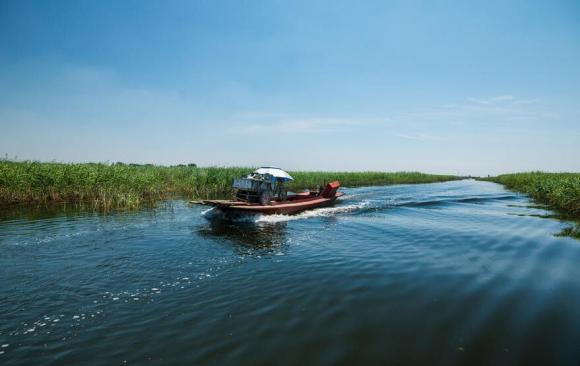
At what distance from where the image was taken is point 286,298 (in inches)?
275

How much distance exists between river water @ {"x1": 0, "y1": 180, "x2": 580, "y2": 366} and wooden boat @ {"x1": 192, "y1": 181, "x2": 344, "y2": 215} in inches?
97.1

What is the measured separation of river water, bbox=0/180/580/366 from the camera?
488cm

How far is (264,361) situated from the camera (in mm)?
4598

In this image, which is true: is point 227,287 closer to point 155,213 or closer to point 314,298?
point 314,298

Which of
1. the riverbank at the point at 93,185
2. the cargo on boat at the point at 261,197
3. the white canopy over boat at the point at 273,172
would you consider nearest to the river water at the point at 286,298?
the cargo on boat at the point at 261,197

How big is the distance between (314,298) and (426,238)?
7795mm

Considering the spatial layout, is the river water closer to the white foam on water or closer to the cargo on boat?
the cargo on boat

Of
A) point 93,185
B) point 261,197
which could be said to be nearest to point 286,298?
point 261,197

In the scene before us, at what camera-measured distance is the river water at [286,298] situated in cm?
488

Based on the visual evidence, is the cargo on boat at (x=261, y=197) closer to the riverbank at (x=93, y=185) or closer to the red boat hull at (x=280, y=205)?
the red boat hull at (x=280, y=205)

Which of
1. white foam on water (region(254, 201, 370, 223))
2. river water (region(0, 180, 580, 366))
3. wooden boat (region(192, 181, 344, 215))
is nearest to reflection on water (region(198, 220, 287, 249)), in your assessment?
river water (region(0, 180, 580, 366))

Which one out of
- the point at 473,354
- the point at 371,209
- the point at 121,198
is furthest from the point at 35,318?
the point at 371,209

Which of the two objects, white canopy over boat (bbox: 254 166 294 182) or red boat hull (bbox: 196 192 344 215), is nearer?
red boat hull (bbox: 196 192 344 215)

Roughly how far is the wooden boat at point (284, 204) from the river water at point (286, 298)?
247cm
